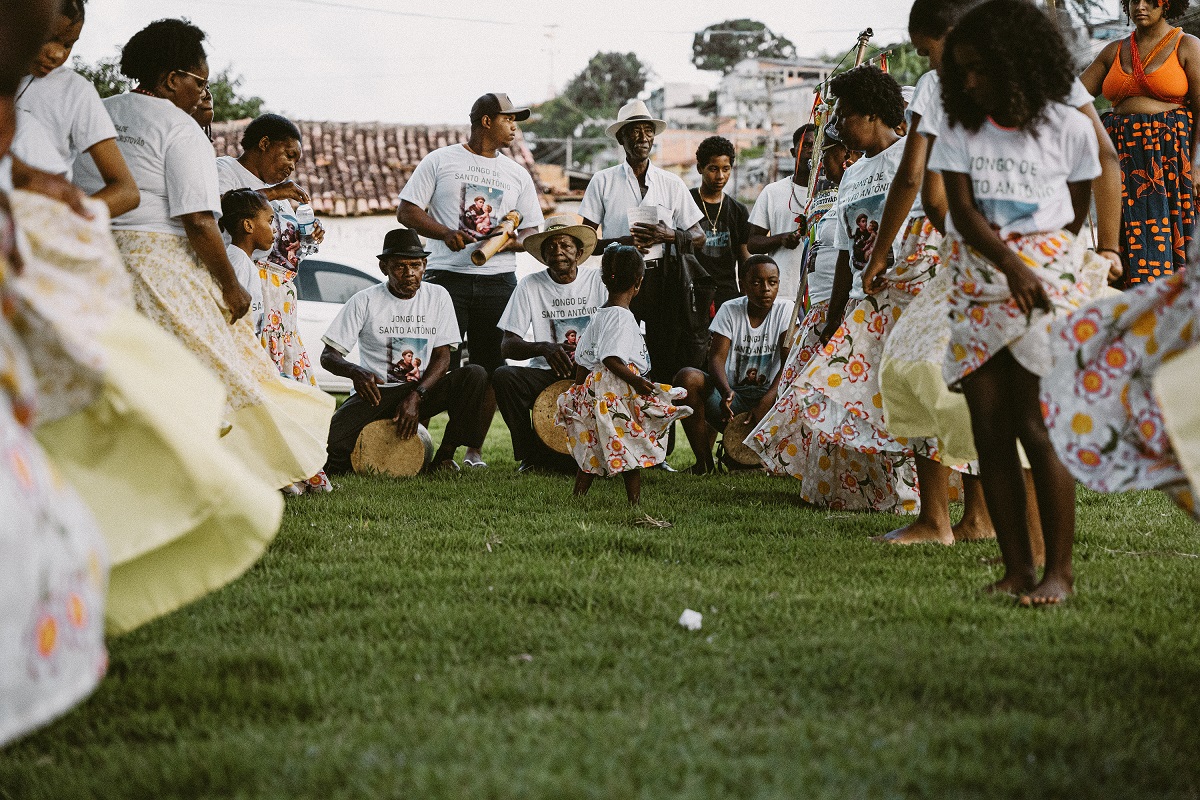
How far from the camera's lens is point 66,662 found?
2020 mm

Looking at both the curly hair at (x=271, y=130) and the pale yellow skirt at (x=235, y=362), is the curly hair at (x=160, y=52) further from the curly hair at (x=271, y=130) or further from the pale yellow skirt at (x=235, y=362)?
the curly hair at (x=271, y=130)

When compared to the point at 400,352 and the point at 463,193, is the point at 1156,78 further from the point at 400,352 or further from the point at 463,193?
the point at 400,352

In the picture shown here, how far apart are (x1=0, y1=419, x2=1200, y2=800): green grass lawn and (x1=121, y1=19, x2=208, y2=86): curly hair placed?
219cm

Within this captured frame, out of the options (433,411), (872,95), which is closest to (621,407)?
(433,411)

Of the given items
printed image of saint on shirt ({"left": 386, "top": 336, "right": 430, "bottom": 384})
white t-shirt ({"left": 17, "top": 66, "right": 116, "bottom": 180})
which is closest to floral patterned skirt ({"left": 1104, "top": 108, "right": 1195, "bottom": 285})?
printed image of saint on shirt ({"left": 386, "top": 336, "right": 430, "bottom": 384})

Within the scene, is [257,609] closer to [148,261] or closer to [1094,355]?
[148,261]

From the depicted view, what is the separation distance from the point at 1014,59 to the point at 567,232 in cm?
480

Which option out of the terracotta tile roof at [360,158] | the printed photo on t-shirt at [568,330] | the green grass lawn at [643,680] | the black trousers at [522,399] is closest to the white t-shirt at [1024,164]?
the green grass lawn at [643,680]

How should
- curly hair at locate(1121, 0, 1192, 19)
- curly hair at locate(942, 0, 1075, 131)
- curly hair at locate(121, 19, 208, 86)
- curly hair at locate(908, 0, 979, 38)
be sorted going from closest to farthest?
curly hair at locate(942, 0, 1075, 131), curly hair at locate(908, 0, 979, 38), curly hair at locate(121, 19, 208, 86), curly hair at locate(1121, 0, 1192, 19)

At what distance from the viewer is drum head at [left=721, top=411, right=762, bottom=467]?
8.29 metres

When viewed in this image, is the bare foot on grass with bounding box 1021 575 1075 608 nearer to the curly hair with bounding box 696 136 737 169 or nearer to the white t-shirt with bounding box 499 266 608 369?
the white t-shirt with bounding box 499 266 608 369

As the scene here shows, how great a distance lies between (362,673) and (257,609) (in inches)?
36.3

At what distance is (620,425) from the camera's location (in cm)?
698

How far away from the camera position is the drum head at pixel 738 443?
8.29 m
